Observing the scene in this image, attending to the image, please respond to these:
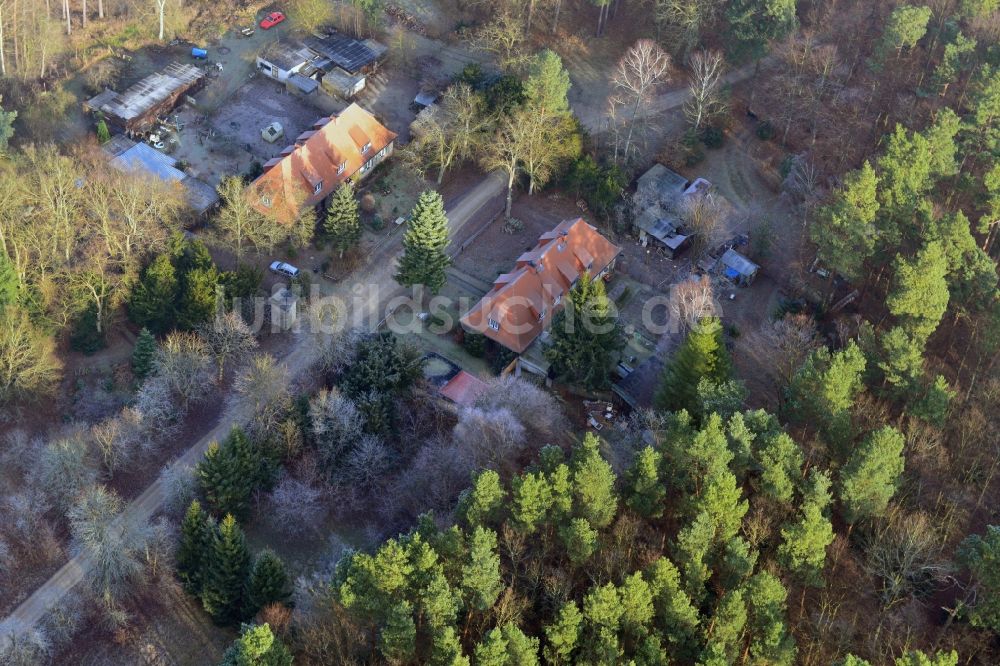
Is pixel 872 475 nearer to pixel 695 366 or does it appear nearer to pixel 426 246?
pixel 695 366

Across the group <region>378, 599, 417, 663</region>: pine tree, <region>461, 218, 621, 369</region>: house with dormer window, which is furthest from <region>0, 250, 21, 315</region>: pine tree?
<region>378, 599, 417, 663</region>: pine tree

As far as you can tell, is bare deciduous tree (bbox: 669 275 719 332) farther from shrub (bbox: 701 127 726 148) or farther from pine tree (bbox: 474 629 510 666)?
pine tree (bbox: 474 629 510 666)

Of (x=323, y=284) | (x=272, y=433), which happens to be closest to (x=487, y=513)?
(x=272, y=433)

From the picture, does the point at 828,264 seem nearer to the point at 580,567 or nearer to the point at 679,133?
the point at 679,133

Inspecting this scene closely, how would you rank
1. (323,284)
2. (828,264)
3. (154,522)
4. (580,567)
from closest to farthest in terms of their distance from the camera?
(580,567) < (154,522) < (828,264) < (323,284)

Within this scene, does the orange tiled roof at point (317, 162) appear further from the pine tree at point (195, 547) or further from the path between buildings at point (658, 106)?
the pine tree at point (195, 547)

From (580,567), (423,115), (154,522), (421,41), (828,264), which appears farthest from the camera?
(421,41)

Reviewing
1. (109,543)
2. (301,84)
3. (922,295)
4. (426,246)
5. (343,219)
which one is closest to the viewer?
(109,543)

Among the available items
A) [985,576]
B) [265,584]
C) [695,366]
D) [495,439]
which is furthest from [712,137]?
[265,584]
